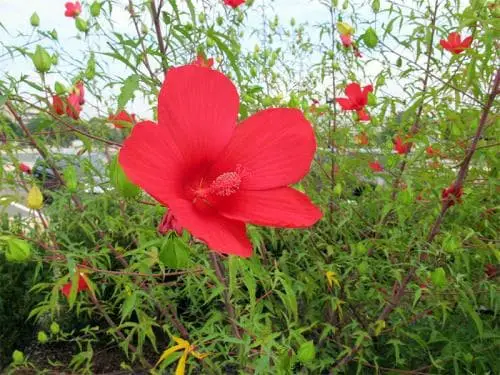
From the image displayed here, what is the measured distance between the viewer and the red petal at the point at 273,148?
545mm

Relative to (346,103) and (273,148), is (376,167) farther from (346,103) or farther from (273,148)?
(273,148)

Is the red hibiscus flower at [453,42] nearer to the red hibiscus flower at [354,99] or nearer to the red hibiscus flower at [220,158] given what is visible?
the red hibiscus flower at [354,99]

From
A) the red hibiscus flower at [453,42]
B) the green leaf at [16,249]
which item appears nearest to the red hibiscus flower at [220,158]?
the green leaf at [16,249]

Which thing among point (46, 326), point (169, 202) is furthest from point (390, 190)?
point (46, 326)

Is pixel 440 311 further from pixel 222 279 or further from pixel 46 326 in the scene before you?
pixel 46 326

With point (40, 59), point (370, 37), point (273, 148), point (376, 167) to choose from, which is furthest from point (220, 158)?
point (376, 167)

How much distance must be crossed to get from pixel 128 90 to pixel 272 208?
0.22 meters

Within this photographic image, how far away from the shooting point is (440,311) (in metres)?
1.40

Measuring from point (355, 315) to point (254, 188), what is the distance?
103cm

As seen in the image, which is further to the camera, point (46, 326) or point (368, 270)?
point (46, 326)

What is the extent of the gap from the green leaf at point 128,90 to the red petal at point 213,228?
162 mm

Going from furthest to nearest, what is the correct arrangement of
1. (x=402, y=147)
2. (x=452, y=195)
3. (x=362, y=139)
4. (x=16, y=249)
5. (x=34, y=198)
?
(x=362, y=139)
(x=402, y=147)
(x=452, y=195)
(x=34, y=198)
(x=16, y=249)

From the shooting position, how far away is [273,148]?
554 mm

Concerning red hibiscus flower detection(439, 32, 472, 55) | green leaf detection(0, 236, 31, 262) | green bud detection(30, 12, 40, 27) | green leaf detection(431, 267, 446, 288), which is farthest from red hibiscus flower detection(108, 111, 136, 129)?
green bud detection(30, 12, 40, 27)
